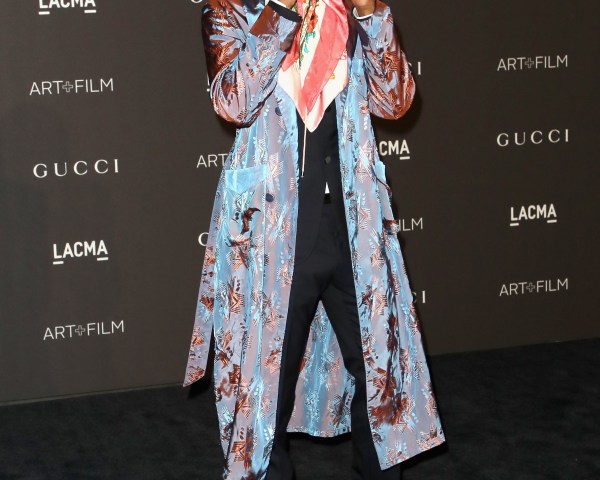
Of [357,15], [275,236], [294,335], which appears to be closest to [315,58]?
[357,15]

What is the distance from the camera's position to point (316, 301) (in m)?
2.59

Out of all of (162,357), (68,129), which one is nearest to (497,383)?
(162,357)

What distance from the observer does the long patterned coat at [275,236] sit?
8.08ft

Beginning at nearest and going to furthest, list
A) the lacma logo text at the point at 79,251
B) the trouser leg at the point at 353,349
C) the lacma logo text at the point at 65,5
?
the trouser leg at the point at 353,349, the lacma logo text at the point at 65,5, the lacma logo text at the point at 79,251

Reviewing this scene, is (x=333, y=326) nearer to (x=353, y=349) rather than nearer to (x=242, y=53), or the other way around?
(x=353, y=349)

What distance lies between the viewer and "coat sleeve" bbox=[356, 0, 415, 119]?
8.09 ft

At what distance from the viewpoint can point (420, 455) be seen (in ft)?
11.0

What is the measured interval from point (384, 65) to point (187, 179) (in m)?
1.58

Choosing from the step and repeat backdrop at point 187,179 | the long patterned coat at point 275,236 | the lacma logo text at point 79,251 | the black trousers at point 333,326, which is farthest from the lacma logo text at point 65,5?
the black trousers at point 333,326

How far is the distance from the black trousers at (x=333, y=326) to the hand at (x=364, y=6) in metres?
0.48

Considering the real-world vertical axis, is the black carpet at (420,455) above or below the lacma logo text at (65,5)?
below

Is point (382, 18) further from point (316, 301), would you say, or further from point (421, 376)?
point (421, 376)

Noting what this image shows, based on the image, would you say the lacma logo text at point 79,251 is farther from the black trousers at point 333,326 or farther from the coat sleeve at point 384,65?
the coat sleeve at point 384,65

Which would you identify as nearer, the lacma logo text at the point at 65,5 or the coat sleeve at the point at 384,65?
the coat sleeve at the point at 384,65
